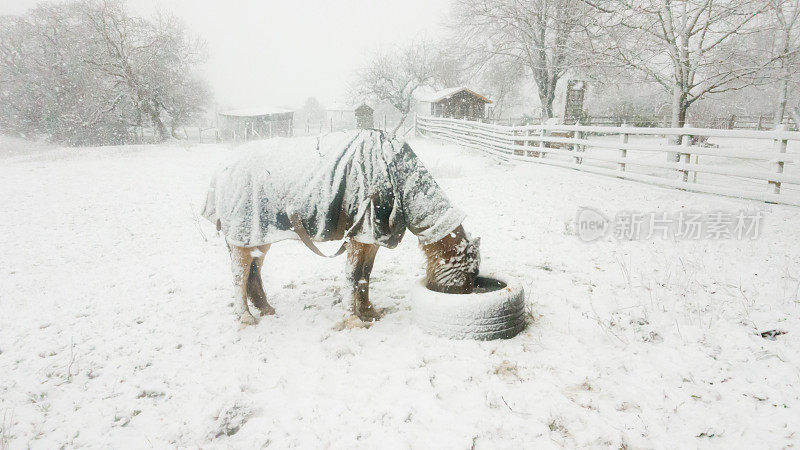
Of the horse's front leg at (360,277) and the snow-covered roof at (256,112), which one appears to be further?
the snow-covered roof at (256,112)

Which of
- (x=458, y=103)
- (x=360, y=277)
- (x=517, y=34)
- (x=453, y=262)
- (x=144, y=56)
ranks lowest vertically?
(x=360, y=277)

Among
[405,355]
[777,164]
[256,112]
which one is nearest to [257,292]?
[405,355]

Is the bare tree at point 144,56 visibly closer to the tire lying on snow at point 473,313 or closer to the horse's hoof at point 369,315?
the horse's hoof at point 369,315

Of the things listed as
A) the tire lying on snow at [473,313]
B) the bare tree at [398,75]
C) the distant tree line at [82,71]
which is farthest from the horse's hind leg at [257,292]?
the bare tree at [398,75]

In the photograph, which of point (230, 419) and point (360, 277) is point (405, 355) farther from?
point (230, 419)

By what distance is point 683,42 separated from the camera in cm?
1088

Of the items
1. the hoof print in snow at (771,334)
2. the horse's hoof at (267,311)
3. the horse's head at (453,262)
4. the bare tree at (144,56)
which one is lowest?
the horse's hoof at (267,311)

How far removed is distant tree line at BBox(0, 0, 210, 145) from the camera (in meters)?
23.2

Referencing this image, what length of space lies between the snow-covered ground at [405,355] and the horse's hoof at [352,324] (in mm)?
82

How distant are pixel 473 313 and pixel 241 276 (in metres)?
2.07

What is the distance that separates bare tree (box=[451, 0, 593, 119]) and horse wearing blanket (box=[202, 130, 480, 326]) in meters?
15.6

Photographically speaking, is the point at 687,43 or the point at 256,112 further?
the point at 256,112

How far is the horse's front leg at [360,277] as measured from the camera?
11.2ft

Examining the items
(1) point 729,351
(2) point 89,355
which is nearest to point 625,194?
(1) point 729,351
